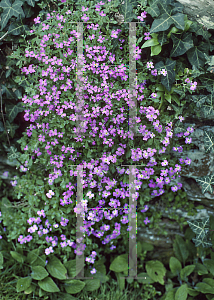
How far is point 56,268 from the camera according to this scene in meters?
2.60

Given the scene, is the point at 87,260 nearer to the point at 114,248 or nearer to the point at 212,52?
the point at 114,248

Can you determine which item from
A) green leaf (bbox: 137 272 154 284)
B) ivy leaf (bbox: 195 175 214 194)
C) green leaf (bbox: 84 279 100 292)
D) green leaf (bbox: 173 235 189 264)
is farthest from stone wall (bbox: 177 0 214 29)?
green leaf (bbox: 84 279 100 292)

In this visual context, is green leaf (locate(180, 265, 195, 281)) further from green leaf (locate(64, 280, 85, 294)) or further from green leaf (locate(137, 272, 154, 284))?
green leaf (locate(64, 280, 85, 294))

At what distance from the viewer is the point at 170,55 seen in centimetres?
Result: 234

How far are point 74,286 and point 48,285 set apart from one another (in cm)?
26

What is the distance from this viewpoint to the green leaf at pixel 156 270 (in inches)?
107

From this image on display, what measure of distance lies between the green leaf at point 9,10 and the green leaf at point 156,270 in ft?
9.74

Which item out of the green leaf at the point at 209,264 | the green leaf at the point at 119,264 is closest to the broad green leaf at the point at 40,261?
the green leaf at the point at 119,264

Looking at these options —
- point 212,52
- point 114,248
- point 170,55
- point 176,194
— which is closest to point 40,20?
point 170,55

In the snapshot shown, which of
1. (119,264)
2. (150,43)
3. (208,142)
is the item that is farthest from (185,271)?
(150,43)

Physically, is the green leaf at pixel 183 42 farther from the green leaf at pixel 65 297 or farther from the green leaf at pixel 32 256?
the green leaf at pixel 65 297

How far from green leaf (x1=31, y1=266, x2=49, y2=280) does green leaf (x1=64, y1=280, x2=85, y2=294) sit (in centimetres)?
26

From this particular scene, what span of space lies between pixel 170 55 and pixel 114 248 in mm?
2157

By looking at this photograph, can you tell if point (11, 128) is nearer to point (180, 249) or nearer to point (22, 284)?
point (22, 284)
